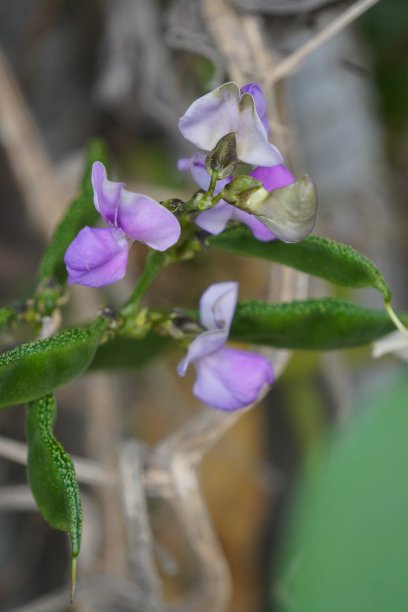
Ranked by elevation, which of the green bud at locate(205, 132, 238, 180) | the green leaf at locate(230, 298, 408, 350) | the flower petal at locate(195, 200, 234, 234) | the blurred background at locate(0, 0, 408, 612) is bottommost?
the blurred background at locate(0, 0, 408, 612)

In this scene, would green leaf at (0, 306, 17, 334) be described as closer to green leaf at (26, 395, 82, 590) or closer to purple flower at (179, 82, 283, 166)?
green leaf at (26, 395, 82, 590)

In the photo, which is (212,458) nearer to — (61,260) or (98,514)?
(98,514)

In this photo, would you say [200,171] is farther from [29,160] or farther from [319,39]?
[29,160]

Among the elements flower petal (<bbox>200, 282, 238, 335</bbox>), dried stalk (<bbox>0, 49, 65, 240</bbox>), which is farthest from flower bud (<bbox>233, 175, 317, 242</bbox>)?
dried stalk (<bbox>0, 49, 65, 240</bbox>)

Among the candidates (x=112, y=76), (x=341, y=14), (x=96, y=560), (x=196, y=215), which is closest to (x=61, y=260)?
(x=196, y=215)

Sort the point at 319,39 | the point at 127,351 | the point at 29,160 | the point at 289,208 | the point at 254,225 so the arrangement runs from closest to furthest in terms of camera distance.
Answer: the point at 289,208 < the point at 254,225 < the point at 127,351 < the point at 319,39 < the point at 29,160

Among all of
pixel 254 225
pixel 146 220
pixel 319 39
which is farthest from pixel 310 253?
pixel 319 39
